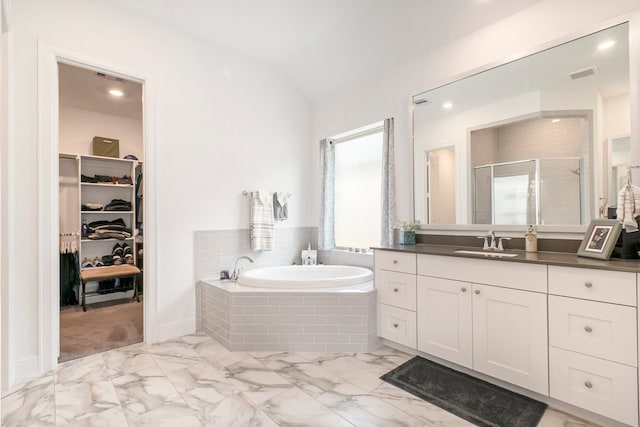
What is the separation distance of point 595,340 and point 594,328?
0.20 ft

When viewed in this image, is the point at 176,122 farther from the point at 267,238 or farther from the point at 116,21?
the point at 267,238

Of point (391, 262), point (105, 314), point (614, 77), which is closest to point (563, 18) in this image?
point (614, 77)

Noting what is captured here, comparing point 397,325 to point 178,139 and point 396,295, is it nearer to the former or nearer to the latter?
point 396,295

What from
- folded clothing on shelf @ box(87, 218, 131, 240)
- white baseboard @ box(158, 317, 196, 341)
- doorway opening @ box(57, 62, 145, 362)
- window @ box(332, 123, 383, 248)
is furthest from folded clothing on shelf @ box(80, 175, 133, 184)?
window @ box(332, 123, 383, 248)

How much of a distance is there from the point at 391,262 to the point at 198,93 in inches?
98.0

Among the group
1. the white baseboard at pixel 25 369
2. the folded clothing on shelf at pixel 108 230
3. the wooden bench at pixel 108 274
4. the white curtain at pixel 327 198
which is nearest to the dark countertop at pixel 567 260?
the white curtain at pixel 327 198

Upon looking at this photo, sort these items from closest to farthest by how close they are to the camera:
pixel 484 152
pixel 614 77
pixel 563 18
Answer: pixel 614 77 < pixel 563 18 < pixel 484 152

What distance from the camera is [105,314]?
145 inches

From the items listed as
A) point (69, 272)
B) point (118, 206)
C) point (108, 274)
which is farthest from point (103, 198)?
point (108, 274)

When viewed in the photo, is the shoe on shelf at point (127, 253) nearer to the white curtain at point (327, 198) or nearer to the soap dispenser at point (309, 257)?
the soap dispenser at point (309, 257)

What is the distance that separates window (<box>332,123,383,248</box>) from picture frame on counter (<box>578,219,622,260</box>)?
75.2 inches

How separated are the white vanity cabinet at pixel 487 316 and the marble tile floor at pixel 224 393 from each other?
28 centimetres

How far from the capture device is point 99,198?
4574 mm

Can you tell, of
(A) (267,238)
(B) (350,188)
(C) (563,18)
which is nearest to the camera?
(C) (563,18)
